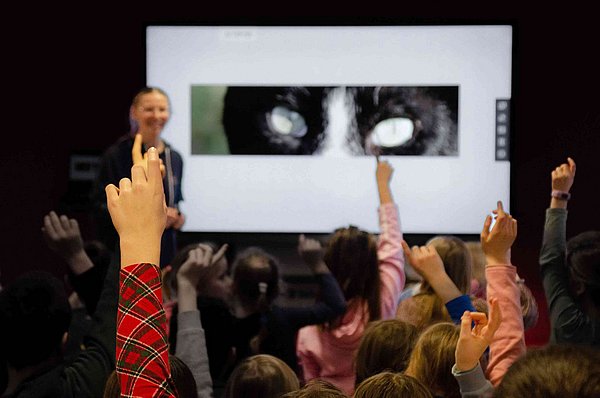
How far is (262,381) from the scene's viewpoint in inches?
88.3

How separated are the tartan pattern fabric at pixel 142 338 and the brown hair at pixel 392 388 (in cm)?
38

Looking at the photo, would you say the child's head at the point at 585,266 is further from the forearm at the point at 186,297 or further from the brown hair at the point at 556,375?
the brown hair at the point at 556,375

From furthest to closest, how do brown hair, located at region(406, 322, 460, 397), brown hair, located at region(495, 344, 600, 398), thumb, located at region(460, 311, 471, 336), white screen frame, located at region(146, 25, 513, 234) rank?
white screen frame, located at region(146, 25, 513, 234), brown hair, located at region(406, 322, 460, 397), thumb, located at region(460, 311, 471, 336), brown hair, located at region(495, 344, 600, 398)

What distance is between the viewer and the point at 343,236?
3301 millimetres

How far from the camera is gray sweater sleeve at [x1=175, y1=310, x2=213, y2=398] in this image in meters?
2.38

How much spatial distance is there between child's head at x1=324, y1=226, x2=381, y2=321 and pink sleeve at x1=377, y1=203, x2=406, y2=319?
0.16 ft

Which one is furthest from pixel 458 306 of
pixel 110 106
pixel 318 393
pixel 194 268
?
pixel 110 106

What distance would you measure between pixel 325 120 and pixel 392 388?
3.76m

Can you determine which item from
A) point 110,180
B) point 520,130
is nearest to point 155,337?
point 110,180

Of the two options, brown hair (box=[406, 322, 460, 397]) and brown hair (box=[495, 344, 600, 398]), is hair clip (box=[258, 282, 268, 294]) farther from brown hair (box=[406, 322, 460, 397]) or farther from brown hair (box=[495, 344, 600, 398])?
brown hair (box=[495, 344, 600, 398])

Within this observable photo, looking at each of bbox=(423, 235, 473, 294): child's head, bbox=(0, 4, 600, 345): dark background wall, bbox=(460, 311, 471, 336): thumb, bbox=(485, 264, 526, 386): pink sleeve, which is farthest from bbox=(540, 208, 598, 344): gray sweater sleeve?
bbox=(0, 4, 600, 345): dark background wall

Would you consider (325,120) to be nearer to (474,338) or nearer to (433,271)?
(433,271)

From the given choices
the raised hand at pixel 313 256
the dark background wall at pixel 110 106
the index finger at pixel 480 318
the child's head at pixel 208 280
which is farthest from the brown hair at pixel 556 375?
the dark background wall at pixel 110 106

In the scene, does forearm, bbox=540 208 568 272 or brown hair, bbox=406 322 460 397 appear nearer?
brown hair, bbox=406 322 460 397
